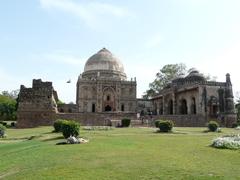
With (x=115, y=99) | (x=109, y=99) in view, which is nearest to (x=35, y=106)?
(x=115, y=99)

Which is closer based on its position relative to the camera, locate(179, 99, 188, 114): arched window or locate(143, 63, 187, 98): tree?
locate(179, 99, 188, 114): arched window

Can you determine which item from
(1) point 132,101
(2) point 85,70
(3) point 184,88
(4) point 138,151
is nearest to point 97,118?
(3) point 184,88

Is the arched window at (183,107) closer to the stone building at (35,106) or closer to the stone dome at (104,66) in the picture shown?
the stone dome at (104,66)

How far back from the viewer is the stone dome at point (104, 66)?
56.8 m

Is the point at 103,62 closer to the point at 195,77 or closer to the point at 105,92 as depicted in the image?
the point at 105,92

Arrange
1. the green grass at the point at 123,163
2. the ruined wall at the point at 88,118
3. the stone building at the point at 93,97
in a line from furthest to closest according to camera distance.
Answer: the stone building at the point at 93,97 → the ruined wall at the point at 88,118 → the green grass at the point at 123,163

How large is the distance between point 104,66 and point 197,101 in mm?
20437

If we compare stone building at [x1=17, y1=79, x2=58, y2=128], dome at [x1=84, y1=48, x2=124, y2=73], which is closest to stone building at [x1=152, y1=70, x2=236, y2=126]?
dome at [x1=84, y1=48, x2=124, y2=73]

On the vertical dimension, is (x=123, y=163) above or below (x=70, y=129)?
below

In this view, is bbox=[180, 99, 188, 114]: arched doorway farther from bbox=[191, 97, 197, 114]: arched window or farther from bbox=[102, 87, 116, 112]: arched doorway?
bbox=[102, 87, 116, 112]: arched doorway

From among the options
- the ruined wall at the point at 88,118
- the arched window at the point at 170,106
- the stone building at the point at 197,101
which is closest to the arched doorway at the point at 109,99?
the stone building at the point at 197,101

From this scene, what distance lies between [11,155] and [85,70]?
149ft

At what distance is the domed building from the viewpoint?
53469 mm

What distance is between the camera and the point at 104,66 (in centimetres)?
5722
